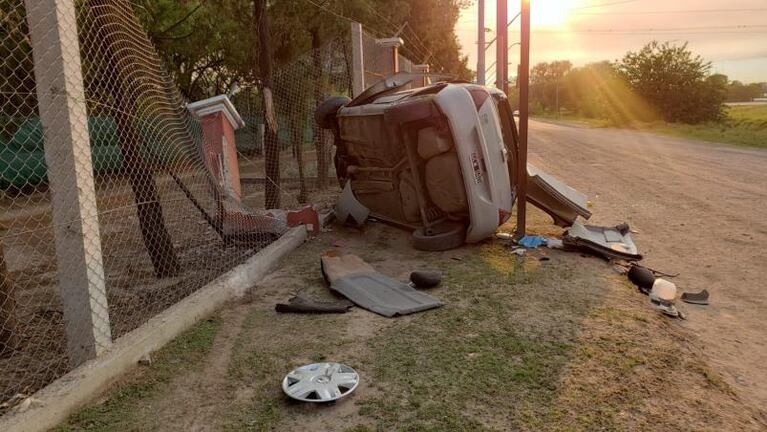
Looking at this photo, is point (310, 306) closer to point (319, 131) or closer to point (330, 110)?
point (330, 110)

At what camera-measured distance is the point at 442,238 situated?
584 cm

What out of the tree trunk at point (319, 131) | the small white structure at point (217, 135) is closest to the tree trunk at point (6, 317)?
the small white structure at point (217, 135)

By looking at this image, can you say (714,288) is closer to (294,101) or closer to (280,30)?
(294,101)

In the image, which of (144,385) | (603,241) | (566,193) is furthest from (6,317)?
(566,193)

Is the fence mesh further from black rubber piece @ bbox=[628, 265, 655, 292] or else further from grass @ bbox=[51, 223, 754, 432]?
black rubber piece @ bbox=[628, 265, 655, 292]

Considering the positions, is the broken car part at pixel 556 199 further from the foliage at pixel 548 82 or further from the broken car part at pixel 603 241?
the foliage at pixel 548 82

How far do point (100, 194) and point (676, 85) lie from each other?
38.2m

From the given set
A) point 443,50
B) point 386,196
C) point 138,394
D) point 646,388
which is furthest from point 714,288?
point 443,50

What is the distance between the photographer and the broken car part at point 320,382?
289 cm

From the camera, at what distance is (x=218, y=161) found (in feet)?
21.6

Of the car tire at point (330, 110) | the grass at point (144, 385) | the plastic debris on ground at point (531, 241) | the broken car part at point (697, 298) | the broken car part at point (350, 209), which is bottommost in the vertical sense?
the broken car part at point (697, 298)

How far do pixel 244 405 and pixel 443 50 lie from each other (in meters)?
33.5

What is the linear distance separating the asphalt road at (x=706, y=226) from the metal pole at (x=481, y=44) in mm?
6992

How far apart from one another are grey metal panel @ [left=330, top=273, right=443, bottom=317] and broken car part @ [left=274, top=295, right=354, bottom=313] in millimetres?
160
